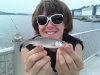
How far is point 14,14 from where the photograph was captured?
1.83 m

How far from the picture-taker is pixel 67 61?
1.57m

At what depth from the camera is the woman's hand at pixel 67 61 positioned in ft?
4.99

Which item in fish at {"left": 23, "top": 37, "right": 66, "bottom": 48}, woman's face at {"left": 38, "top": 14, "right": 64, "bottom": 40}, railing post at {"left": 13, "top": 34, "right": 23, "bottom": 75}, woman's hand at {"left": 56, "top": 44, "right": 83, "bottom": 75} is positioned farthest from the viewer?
railing post at {"left": 13, "top": 34, "right": 23, "bottom": 75}

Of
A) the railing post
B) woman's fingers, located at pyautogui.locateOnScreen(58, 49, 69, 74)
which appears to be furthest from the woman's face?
the railing post

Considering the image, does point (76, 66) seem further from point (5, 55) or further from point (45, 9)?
point (5, 55)

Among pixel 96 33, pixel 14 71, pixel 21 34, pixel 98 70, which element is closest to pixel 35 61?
pixel 21 34

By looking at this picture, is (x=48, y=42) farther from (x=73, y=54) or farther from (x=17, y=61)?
(x=17, y=61)

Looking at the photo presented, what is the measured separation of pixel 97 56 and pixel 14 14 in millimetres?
4480

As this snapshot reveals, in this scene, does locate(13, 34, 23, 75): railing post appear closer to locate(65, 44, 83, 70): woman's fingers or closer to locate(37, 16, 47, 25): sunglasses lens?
locate(37, 16, 47, 25): sunglasses lens

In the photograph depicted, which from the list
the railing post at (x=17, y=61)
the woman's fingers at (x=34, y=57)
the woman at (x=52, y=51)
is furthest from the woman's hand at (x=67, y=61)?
the railing post at (x=17, y=61)

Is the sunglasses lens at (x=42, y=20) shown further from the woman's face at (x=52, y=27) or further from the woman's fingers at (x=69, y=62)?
the woman's fingers at (x=69, y=62)

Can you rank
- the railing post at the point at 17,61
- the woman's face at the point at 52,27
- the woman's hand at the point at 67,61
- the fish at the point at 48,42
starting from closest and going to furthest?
the fish at the point at 48,42 < the woman's hand at the point at 67,61 < the woman's face at the point at 52,27 < the railing post at the point at 17,61

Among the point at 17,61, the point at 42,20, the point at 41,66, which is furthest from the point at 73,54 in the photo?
the point at 17,61

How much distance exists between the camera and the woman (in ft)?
5.00
